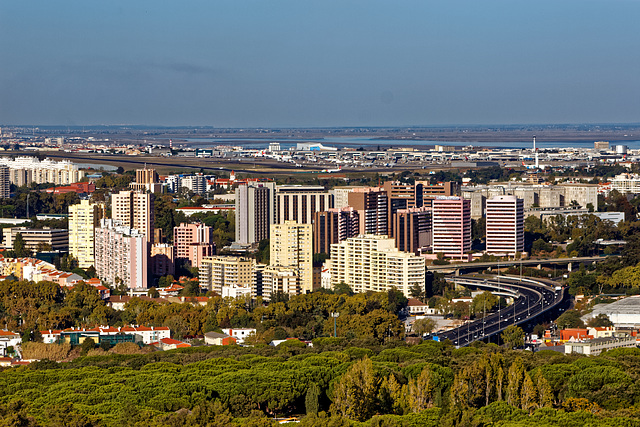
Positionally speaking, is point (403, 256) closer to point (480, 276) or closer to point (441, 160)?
point (480, 276)

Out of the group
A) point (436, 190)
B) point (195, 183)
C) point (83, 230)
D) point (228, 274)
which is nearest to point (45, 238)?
point (83, 230)

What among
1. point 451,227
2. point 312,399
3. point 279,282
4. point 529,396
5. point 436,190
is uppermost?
point 436,190

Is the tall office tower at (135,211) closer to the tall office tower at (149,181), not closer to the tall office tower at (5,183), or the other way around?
the tall office tower at (149,181)

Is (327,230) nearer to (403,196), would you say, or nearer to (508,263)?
(508,263)

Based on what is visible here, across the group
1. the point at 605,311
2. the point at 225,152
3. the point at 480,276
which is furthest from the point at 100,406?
the point at 225,152

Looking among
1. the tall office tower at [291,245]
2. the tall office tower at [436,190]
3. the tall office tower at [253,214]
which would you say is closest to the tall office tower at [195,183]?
the tall office tower at [436,190]

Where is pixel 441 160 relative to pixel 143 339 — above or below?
above
